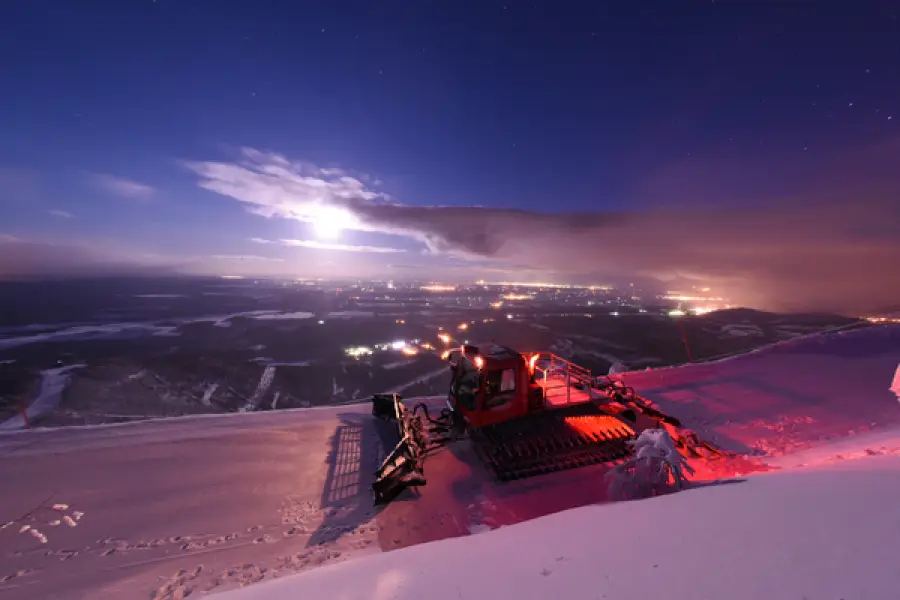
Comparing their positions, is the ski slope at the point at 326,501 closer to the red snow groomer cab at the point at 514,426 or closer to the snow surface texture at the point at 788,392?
the snow surface texture at the point at 788,392

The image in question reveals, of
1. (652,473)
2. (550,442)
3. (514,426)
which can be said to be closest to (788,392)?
(652,473)

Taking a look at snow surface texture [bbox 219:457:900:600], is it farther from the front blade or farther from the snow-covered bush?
the front blade

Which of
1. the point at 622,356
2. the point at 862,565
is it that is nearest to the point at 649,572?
the point at 862,565

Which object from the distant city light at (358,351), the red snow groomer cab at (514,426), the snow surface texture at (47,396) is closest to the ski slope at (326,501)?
the red snow groomer cab at (514,426)

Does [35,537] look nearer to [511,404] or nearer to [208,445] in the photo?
Result: [208,445]

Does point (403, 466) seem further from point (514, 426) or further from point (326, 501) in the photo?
point (514, 426)
